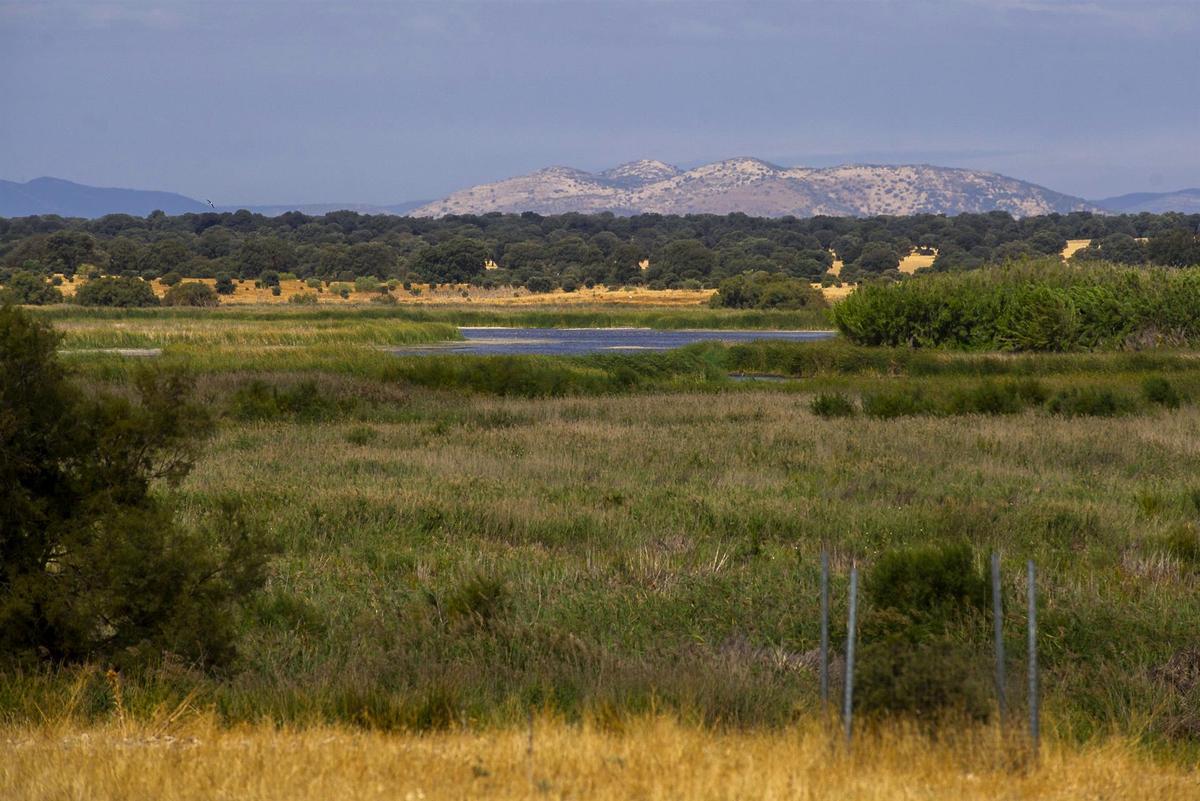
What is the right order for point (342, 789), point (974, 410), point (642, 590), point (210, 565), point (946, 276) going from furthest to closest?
point (946, 276) → point (974, 410) → point (642, 590) → point (210, 565) → point (342, 789)

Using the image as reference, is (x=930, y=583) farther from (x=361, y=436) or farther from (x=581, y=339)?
(x=581, y=339)

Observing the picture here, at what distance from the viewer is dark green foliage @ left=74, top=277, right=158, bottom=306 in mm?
86688

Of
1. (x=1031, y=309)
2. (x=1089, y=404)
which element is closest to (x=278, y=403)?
(x=1089, y=404)

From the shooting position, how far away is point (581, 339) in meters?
77.2

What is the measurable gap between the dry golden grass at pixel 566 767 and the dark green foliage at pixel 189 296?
289 feet

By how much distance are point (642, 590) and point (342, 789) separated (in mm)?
6575

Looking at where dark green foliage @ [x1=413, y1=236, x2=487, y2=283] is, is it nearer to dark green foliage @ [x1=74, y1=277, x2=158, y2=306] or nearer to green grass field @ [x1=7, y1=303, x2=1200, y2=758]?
dark green foliage @ [x1=74, y1=277, x2=158, y2=306]

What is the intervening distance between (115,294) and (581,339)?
3101 cm

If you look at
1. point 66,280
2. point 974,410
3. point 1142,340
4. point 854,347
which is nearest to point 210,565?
point 974,410

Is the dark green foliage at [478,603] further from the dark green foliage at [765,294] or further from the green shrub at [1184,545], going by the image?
the dark green foliage at [765,294]

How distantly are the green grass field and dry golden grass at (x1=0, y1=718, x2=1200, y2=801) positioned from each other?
26.1 inches

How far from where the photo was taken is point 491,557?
1422 cm

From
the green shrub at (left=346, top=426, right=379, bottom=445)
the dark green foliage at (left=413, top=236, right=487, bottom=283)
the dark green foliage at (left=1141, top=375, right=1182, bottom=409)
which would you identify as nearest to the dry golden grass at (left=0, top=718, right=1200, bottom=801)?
the green shrub at (left=346, top=426, right=379, bottom=445)

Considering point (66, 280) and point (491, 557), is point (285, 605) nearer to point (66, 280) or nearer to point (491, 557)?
point (491, 557)
